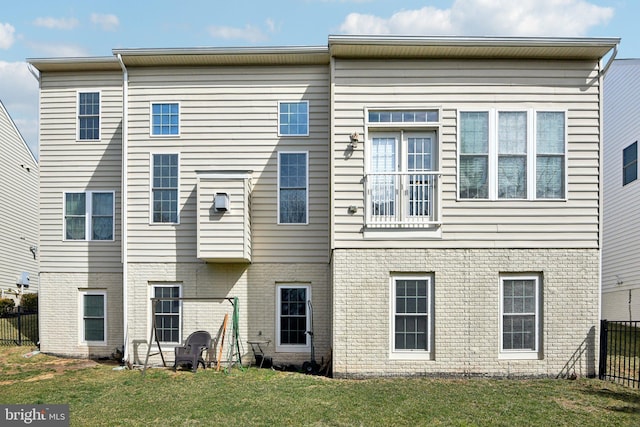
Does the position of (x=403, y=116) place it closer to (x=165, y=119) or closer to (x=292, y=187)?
(x=292, y=187)

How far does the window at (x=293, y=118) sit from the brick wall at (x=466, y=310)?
3385 millimetres

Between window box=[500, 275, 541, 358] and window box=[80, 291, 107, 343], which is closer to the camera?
window box=[500, 275, 541, 358]

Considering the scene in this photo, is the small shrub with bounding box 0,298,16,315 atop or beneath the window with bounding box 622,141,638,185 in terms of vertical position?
beneath

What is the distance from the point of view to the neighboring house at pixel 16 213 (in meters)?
21.9

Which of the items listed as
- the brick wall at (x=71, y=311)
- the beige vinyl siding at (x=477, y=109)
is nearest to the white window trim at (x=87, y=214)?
the brick wall at (x=71, y=311)

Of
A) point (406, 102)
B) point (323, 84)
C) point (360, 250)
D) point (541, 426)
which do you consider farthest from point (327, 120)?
point (541, 426)

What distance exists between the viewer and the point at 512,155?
11398 millimetres

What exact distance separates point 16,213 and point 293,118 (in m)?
15.1

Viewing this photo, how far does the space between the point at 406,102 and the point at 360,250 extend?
3098 millimetres

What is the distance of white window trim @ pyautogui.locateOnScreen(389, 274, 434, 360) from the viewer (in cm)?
1113

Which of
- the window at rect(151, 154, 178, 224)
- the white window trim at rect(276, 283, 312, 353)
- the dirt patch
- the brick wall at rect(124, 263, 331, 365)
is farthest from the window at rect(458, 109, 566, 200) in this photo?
the dirt patch

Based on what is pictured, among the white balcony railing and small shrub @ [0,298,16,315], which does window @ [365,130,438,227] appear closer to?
the white balcony railing

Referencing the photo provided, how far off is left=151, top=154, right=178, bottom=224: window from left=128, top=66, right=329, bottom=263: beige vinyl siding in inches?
5.7

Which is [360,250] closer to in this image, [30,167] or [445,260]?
[445,260]
